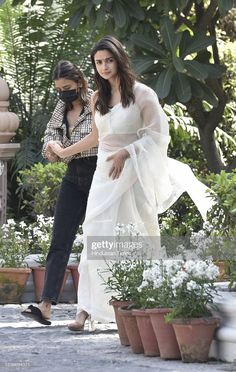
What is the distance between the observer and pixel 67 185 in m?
7.91

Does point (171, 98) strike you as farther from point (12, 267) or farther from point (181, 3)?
point (12, 267)

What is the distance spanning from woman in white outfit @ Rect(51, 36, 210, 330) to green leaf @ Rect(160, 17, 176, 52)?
2.62 m

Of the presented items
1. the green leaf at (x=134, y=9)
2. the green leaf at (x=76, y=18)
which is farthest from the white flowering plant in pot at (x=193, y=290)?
the green leaf at (x=76, y=18)

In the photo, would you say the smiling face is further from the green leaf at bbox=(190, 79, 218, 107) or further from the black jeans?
the green leaf at bbox=(190, 79, 218, 107)

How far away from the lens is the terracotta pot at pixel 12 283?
9.19m

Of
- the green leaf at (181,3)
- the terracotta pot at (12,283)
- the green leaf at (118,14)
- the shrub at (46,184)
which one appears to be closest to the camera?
the terracotta pot at (12,283)

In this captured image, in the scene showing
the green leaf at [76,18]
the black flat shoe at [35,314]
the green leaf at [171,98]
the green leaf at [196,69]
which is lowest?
the black flat shoe at [35,314]

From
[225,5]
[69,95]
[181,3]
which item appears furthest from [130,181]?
[181,3]

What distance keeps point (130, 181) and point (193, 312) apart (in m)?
1.40

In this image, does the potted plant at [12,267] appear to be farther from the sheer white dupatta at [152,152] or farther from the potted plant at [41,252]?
the sheer white dupatta at [152,152]

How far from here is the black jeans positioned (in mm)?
7840

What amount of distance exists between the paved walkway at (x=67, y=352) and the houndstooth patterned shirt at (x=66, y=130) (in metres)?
1.15

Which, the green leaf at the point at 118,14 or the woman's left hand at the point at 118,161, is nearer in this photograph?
the woman's left hand at the point at 118,161
